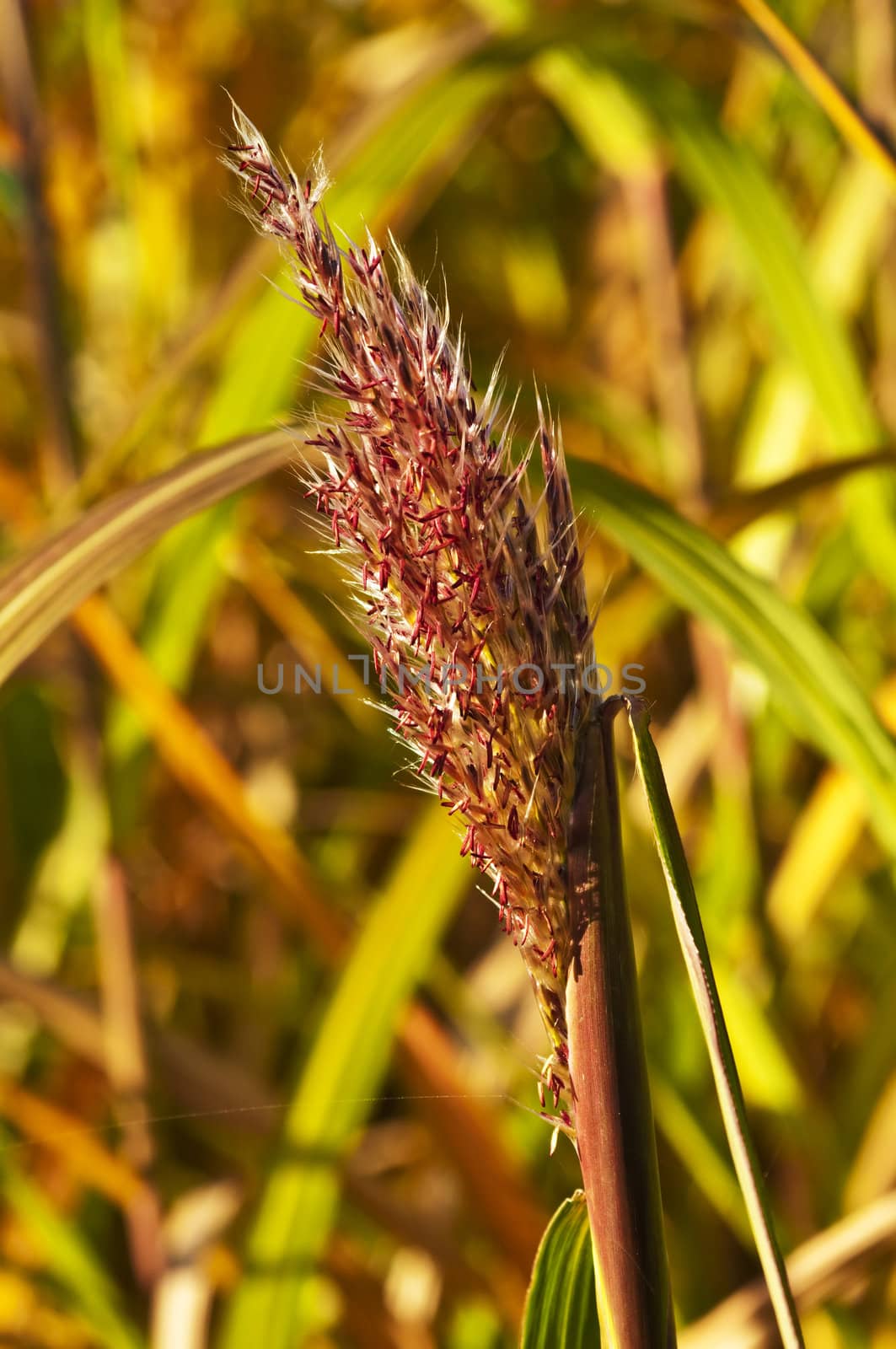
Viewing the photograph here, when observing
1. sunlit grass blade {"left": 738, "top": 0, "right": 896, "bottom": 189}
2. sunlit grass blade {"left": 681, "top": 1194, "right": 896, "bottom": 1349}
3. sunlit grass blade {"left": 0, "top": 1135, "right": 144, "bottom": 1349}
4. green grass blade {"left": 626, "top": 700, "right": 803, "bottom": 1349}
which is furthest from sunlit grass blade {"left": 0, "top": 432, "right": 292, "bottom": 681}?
sunlit grass blade {"left": 0, "top": 1135, "right": 144, "bottom": 1349}

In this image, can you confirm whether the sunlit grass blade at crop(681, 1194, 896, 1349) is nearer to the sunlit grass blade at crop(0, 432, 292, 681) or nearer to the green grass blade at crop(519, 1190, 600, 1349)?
the green grass blade at crop(519, 1190, 600, 1349)

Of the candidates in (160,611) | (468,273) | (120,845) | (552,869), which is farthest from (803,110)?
(552,869)

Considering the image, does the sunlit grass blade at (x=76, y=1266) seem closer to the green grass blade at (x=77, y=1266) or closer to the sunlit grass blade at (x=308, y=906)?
the green grass blade at (x=77, y=1266)

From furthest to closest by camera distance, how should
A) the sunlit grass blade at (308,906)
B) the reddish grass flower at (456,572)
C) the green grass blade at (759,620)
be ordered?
the sunlit grass blade at (308,906)
the green grass blade at (759,620)
the reddish grass flower at (456,572)

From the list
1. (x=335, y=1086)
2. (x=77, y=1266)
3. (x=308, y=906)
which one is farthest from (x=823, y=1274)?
(x=77, y=1266)

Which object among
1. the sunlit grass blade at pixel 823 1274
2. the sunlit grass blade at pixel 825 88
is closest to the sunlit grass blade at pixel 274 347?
the sunlit grass blade at pixel 825 88

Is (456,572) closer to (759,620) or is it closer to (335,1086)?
(759,620)
